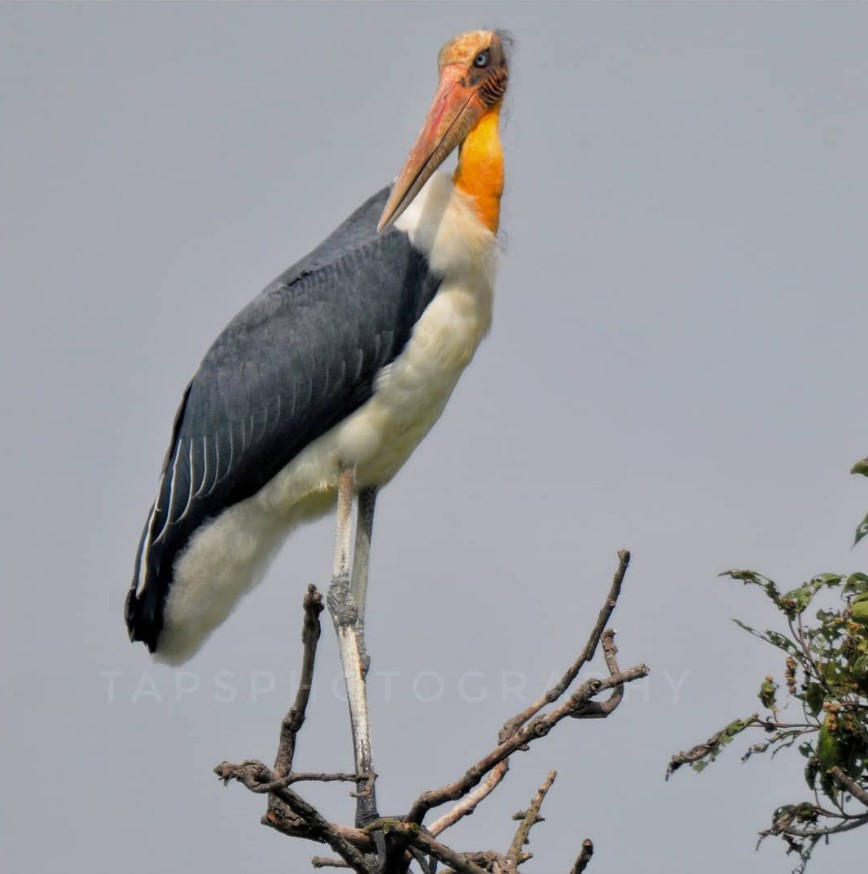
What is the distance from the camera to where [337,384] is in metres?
7.39

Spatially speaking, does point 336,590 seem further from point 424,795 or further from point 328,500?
point 424,795

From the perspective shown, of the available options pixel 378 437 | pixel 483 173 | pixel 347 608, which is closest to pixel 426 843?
pixel 347 608

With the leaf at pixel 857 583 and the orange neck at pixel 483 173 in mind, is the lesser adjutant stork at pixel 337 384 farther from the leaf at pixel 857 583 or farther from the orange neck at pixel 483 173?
the leaf at pixel 857 583

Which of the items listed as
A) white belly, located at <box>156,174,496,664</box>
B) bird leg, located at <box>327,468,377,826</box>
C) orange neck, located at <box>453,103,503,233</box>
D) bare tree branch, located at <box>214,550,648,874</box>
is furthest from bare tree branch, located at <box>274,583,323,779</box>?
orange neck, located at <box>453,103,503,233</box>

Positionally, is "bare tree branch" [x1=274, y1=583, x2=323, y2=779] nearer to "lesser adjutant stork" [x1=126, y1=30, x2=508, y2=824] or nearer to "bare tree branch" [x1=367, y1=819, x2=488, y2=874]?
"bare tree branch" [x1=367, y1=819, x2=488, y2=874]

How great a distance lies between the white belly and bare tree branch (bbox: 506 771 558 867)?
173cm

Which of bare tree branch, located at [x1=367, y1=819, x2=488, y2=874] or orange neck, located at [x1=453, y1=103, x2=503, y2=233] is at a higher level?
orange neck, located at [x1=453, y1=103, x2=503, y2=233]

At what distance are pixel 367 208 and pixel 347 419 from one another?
3.24 ft

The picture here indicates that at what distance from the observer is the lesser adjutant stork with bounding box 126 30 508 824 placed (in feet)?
24.1

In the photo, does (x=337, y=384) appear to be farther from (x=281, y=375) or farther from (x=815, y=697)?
(x=815, y=697)

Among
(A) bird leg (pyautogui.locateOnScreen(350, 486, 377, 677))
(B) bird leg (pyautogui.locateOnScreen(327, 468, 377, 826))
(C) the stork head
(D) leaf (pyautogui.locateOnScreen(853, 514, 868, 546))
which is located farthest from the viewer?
(A) bird leg (pyautogui.locateOnScreen(350, 486, 377, 677))

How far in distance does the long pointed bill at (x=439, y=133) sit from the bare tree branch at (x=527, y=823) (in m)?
2.43

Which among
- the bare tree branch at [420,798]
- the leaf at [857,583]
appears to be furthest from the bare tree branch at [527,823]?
the leaf at [857,583]

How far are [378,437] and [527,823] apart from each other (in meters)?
1.85
